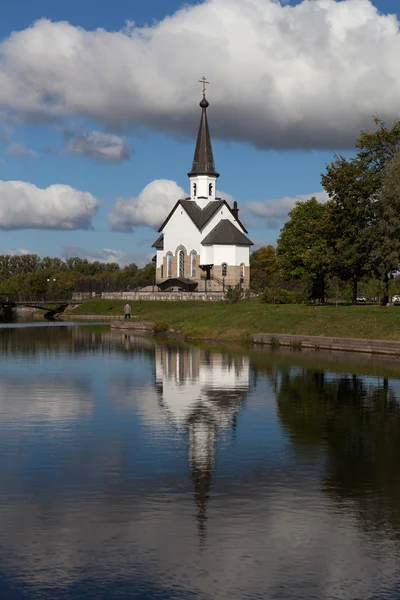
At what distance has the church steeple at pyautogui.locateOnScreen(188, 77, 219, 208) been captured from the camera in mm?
121688

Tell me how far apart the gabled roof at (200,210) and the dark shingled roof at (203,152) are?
4331 mm

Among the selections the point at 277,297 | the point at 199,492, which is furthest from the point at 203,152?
the point at 199,492

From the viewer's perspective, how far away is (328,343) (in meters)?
46.8

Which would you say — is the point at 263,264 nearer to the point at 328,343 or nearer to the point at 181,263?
the point at 181,263

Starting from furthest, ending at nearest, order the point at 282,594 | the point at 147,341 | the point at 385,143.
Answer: the point at 385,143 → the point at 147,341 → the point at 282,594

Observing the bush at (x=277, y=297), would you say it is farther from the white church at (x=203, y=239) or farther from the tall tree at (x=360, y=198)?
the white church at (x=203, y=239)

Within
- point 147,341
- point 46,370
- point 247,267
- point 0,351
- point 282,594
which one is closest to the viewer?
point 282,594

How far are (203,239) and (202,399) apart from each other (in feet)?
314

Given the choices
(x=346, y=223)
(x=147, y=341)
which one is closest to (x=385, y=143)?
(x=346, y=223)

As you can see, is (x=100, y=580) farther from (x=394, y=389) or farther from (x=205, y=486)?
(x=394, y=389)

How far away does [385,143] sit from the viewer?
64188 mm

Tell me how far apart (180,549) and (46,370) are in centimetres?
2385

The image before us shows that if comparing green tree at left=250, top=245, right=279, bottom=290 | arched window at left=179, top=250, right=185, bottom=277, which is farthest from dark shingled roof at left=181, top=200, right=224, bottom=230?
green tree at left=250, top=245, right=279, bottom=290

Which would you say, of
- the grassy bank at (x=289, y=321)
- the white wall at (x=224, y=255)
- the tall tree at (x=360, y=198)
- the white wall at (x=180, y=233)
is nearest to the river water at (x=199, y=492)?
the grassy bank at (x=289, y=321)
